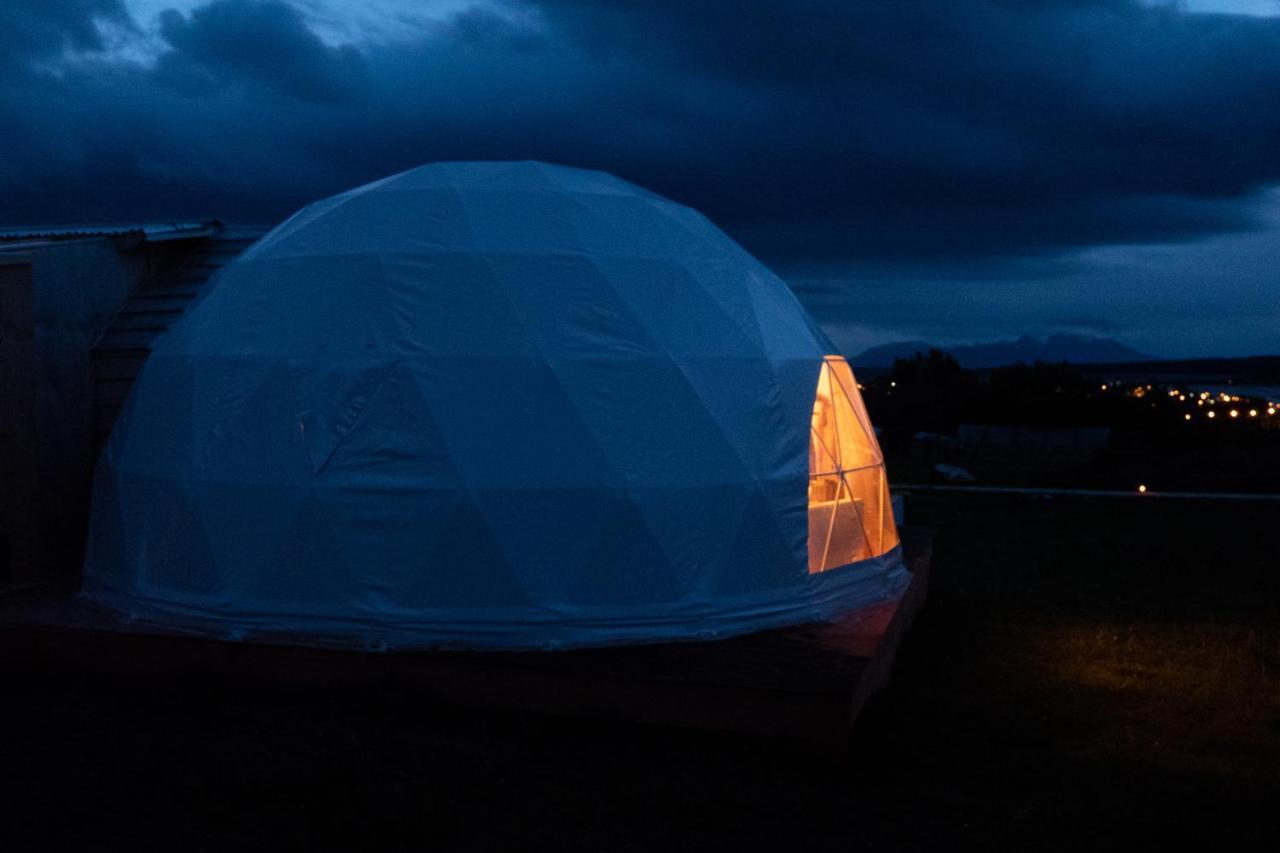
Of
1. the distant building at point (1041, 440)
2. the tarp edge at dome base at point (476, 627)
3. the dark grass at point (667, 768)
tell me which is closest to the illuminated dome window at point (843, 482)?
the tarp edge at dome base at point (476, 627)

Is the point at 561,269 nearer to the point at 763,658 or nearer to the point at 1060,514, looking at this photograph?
the point at 763,658

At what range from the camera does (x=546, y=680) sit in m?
7.76

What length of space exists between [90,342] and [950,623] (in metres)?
8.62

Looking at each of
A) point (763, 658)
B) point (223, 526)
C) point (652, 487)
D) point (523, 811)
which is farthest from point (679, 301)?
point (523, 811)

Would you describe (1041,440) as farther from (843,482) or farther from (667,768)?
(667,768)

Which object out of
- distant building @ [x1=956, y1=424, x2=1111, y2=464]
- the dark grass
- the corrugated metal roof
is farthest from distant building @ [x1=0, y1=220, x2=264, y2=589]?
distant building @ [x1=956, y1=424, x2=1111, y2=464]

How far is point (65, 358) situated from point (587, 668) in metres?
6.11

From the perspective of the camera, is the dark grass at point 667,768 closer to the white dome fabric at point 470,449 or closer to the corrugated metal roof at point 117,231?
the white dome fabric at point 470,449

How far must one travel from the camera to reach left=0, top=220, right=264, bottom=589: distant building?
10.2 meters

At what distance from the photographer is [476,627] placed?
8273 mm

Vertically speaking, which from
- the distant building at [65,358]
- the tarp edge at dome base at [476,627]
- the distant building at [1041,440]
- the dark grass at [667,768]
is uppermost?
the distant building at [65,358]

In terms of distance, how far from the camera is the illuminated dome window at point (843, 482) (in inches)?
376

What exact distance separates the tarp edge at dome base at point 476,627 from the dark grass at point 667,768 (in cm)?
43

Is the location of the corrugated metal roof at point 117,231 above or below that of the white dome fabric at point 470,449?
above
